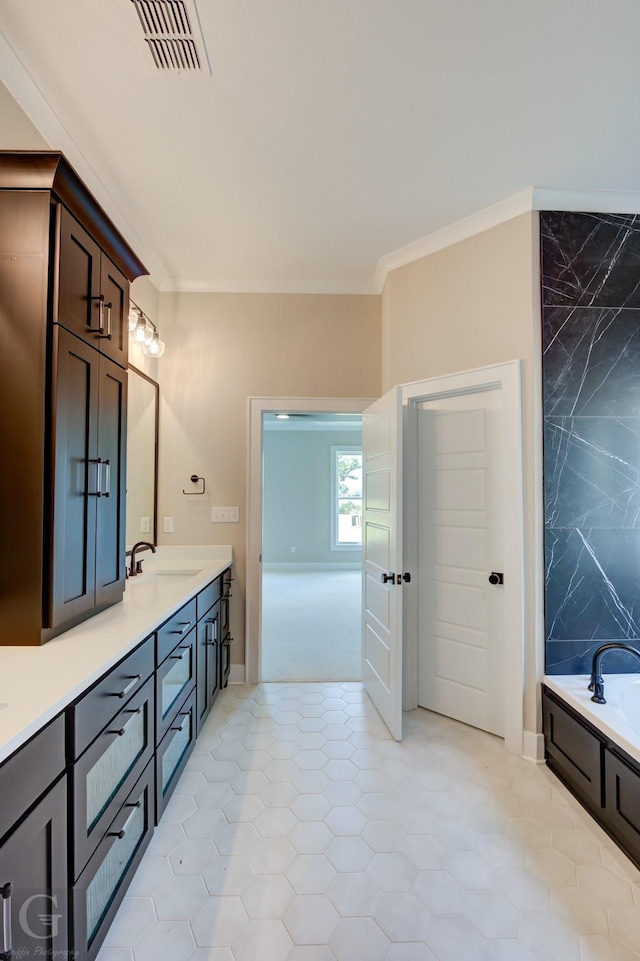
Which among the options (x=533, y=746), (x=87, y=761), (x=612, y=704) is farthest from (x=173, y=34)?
(x=533, y=746)

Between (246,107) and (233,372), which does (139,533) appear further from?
(246,107)

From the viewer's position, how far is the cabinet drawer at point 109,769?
1.15 m

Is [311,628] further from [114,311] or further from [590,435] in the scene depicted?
[114,311]

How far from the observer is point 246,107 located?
71.7 inches

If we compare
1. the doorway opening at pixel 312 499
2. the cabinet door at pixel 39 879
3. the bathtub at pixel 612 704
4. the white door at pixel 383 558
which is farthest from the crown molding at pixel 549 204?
the doorway opening at pixel 312 499

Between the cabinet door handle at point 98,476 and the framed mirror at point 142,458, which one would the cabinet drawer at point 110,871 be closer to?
the cabinet door handle at point 98,476

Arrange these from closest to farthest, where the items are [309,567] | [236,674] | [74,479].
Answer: [74,479] → [236,674] → [309,567]

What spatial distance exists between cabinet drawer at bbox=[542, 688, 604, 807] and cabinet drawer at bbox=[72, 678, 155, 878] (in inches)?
70.5

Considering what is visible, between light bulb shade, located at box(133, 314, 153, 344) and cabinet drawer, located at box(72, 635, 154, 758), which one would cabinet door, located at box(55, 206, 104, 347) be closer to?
light bulb shade, located at box(133, 314, 153, 344)

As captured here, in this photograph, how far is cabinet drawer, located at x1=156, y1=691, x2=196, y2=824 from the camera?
1.78m

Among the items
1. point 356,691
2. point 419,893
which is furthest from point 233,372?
point 419,893

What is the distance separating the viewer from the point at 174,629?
1958 mm

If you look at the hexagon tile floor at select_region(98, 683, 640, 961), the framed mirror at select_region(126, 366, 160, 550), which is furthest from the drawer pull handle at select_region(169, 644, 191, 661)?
the framed mirror at select_region(126, 366, 160, 550)

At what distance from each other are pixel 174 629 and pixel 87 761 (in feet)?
2.54
